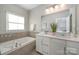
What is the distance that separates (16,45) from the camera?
1224mm

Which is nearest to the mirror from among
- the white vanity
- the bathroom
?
the bathroom

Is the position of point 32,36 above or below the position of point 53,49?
above

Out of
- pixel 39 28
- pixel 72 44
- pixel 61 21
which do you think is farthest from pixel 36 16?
pixel 72 44

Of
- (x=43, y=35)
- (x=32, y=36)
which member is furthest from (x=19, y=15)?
(x=43, y=35)

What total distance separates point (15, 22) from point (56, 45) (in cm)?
89

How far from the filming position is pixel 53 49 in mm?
1133

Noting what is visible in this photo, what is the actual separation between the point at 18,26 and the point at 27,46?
0.46 m

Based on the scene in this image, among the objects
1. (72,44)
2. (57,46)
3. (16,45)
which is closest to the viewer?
(72,44)

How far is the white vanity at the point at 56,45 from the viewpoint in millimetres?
1011

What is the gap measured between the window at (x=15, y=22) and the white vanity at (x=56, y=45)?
40 centimetres

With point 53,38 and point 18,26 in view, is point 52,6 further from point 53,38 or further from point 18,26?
point 18,26

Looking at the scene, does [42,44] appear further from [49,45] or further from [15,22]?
[15,22]

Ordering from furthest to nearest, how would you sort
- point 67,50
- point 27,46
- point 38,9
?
1. point 27,46
2. point 38,9
3. point 67,50

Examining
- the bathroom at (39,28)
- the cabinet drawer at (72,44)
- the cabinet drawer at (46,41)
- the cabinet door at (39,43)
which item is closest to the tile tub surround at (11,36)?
the bathroom at (39,28)
